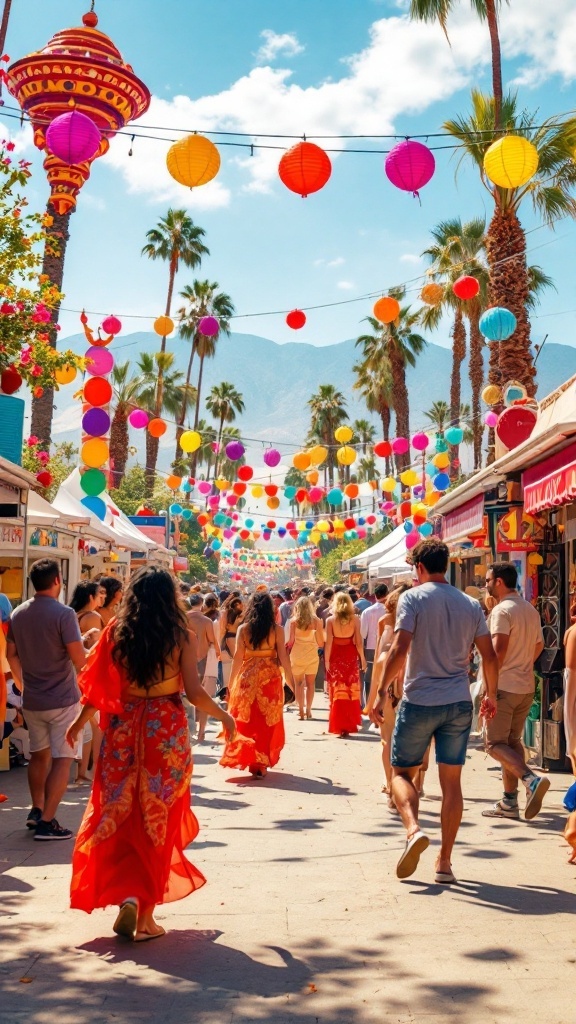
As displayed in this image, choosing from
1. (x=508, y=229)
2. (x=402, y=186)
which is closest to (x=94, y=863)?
(x=402, y=186)

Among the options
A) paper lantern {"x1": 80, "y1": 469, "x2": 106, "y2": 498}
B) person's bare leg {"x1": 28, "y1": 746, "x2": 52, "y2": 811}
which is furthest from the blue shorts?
paper lantern {"x1": 80, "y1": 469, "x2": 106, "y2": 498}

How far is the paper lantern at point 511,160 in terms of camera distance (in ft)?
32.8

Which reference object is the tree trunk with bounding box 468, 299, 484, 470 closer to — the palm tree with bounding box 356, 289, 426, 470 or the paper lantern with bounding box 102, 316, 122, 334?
the palm tree with bounding box 356, 289, 426, 470

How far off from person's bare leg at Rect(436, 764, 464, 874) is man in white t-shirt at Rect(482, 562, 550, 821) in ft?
6.18

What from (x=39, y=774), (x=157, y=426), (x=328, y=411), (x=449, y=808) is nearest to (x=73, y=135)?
(x=39, y=774)

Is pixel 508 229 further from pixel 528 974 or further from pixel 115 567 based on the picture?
pixel 528 974

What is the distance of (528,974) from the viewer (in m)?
4.36

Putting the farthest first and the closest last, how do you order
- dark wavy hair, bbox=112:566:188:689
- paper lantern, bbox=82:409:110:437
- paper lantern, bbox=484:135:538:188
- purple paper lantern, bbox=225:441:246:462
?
purple paper lantern, bbox=225:441:246:462
paper lantern, bbox=82:409:110:437
paper lantern, bbox=484:135:538:188
dark wavy hair, bbox=112:566:188:689

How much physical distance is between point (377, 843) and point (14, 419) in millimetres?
7962

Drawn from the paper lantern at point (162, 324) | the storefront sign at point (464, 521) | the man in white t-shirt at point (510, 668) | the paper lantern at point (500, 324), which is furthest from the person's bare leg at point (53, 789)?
the paper lantern at point (162, 324)

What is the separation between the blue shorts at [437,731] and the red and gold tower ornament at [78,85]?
11815 mm

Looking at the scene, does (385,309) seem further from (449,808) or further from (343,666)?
(449,808)

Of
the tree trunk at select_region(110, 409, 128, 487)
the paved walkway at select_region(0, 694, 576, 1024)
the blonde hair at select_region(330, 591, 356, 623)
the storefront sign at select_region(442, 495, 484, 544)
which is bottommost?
the paved walkway at select_region(0, 694, 576, 1024)

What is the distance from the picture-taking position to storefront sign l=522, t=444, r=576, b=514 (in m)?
8.66
